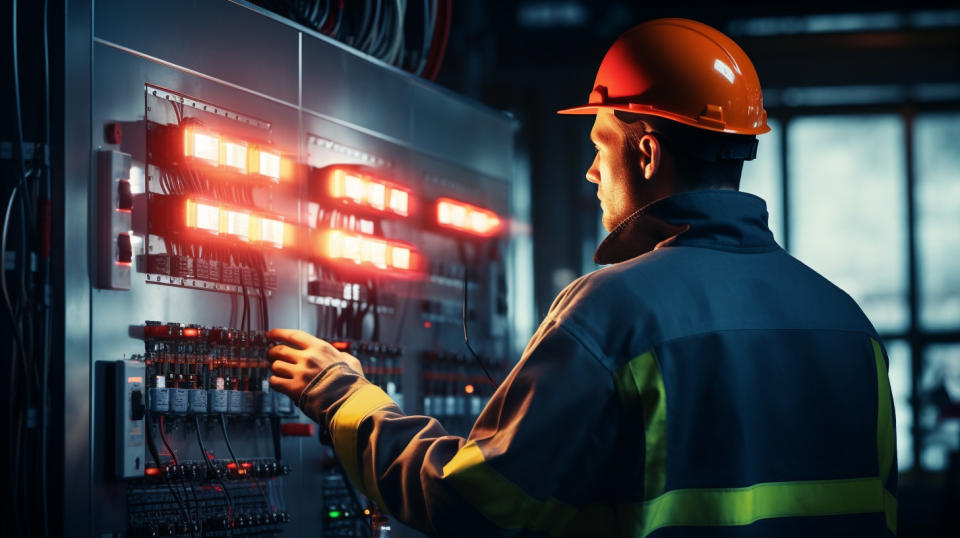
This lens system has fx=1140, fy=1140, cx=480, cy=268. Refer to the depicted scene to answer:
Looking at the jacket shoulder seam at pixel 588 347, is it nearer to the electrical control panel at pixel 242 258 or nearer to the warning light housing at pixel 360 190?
the electrical control panel at pixel 242 258

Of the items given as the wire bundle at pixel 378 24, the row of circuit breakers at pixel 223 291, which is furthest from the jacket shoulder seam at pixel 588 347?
the wire bundle at pixel 378 24

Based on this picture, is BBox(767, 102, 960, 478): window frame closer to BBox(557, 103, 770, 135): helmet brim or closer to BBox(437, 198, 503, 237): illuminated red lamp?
BBox(437, 198, 503, 237): illuminated red lamp

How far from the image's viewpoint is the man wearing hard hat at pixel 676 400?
7.45 ft

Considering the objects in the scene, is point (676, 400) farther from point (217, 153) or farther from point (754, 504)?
point (217, 153)

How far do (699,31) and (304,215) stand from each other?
1.90 m

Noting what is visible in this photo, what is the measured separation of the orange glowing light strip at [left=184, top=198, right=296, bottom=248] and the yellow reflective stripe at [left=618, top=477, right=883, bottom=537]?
1.75 meters

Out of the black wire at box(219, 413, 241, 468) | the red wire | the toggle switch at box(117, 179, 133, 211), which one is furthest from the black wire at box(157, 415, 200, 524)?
the red wire

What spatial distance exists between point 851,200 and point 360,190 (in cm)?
981

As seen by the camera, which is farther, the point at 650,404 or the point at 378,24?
the point at 378,24

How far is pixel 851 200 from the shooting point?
13.0 metres

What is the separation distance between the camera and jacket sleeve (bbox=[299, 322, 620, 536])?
2.25 m
